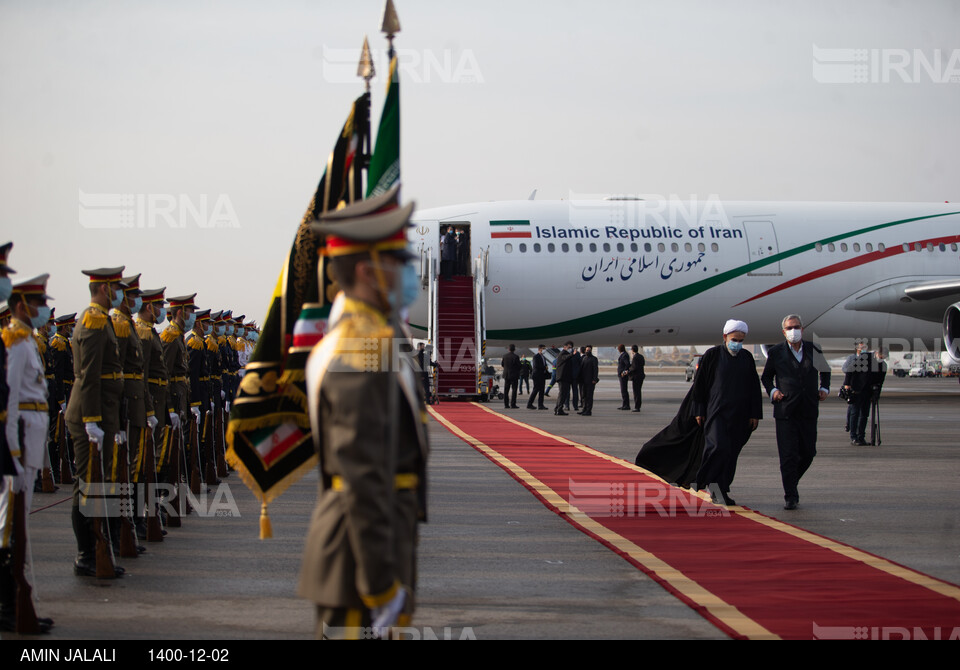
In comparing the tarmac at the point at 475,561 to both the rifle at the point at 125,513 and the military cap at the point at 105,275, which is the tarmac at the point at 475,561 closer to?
the rifle at the point at 125,513

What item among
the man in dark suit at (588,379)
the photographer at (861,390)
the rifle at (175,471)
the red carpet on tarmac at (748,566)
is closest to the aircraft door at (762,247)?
the man in dark suit at (588,379)

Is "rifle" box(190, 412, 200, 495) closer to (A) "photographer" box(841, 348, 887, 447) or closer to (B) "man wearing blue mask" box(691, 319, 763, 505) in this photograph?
(B) "man wearing blue mask" box(691, 319, 763, 505)

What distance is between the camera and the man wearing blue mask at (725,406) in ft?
30.2

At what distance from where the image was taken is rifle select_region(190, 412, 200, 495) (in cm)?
1012

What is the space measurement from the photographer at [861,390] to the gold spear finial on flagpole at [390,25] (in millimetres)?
11962

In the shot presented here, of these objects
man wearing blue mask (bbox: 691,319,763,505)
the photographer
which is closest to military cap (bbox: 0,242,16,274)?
man wearing blue mask (bbox: 691,319,763,505)

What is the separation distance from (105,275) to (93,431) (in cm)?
118

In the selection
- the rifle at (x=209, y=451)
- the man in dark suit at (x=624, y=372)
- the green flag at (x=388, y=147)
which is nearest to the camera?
the green flag at (x=388, y=147)

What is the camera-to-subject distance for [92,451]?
21.5 feet

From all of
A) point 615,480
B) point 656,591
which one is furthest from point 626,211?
point 656,591

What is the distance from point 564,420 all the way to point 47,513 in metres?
12.7

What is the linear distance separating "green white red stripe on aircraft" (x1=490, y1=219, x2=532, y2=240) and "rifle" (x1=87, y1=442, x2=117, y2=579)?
17547 millimetres

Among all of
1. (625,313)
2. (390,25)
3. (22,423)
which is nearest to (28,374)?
(22,423)

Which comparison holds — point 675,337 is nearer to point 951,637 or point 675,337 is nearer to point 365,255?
point 951,637
